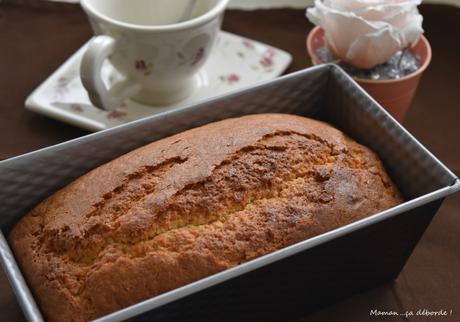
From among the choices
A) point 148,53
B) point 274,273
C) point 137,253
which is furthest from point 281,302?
point 148,53

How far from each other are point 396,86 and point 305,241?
17.9 inches

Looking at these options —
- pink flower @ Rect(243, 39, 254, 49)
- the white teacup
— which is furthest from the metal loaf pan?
pink flower @ Rect(243, 39, 254, 49)

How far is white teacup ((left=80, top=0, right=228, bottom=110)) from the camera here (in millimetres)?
945

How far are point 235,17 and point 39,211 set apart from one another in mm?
759

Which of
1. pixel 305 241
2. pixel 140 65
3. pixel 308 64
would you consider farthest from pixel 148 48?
pixel 305 241

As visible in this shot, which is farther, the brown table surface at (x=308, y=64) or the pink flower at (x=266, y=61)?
the pink flower at (x=266, y=61)

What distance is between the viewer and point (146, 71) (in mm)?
1013

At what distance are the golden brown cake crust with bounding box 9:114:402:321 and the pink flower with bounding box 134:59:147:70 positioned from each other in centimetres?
27

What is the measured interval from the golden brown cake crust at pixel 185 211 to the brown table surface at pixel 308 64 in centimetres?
16

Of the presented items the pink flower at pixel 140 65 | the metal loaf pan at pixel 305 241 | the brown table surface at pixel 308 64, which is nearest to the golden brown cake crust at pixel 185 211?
the metal loaf pan at pixel 305 241

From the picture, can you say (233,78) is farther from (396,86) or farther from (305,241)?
(305,241)

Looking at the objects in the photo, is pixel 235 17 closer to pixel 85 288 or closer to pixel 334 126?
pixel 334 126

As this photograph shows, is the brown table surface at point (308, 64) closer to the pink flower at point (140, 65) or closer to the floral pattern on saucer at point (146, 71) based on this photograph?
the floral pattern on saucer at point (146, 71)

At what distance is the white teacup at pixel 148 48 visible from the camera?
945 mm
